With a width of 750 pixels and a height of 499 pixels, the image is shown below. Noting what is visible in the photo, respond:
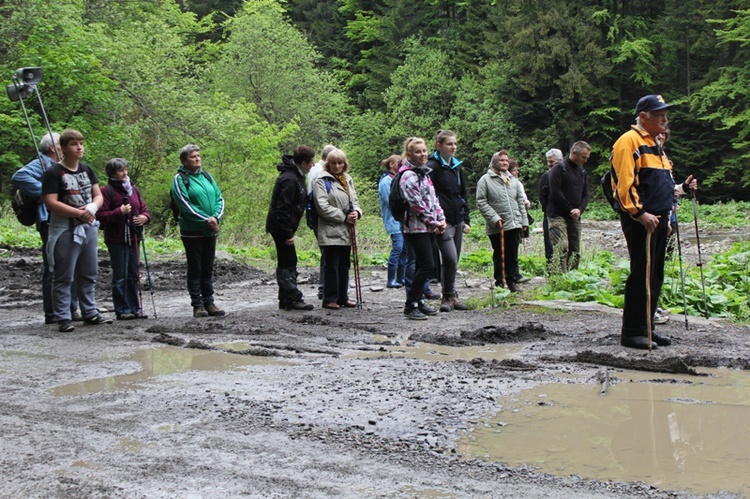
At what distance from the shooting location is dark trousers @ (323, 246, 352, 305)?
9.97 metres

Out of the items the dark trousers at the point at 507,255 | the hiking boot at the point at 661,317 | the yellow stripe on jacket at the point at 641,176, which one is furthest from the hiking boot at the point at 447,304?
the yellow stripe on jacket at the point at 641,176

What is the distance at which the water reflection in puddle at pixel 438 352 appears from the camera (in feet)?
22.4

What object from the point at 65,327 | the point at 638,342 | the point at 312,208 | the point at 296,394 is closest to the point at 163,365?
the point at 296,394

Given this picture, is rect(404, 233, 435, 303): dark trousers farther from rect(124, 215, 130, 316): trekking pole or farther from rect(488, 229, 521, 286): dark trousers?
rect(124, 215, 130, 316): trekking pole

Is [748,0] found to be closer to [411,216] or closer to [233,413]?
[411,216]

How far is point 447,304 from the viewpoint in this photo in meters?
9.70

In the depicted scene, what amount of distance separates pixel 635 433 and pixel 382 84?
163 ft

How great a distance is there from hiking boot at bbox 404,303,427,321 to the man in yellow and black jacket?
8.78 feet

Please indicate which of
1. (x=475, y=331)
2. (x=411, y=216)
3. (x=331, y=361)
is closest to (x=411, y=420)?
(x=331, y=361)

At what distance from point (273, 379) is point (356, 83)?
52.2 meters

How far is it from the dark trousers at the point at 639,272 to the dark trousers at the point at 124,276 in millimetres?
5745

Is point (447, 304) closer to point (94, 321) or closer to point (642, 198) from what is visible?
point (642, 198)

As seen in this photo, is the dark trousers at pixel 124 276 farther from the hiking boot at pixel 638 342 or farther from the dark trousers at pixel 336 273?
the hiking boot at pixel 638 342

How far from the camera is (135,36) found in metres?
32.9
